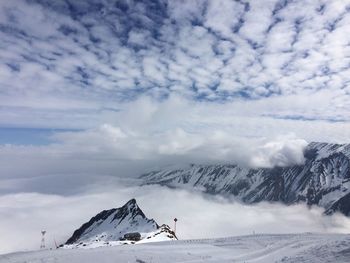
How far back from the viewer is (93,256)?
41.2m

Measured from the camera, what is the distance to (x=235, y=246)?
52.8 m

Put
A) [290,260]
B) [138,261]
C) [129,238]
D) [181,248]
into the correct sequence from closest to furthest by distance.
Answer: [290,260]
[138,261]
[181,248]
[129,238]

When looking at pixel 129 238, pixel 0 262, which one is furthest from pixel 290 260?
pixel 129 238

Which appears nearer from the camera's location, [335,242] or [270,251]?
[335,242]

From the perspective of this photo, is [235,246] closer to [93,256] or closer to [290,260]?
[290,260]

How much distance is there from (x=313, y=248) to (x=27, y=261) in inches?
1181

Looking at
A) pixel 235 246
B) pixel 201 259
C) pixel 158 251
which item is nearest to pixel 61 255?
pixel 158 251

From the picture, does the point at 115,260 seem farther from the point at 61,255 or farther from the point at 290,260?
the point at 290,260

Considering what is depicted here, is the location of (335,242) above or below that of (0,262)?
below

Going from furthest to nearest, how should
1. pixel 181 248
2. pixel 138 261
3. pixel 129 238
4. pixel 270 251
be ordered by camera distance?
pixel 129 238
pixel 181 248
pixel 270 251
pixel 138 261

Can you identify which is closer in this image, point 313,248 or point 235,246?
point 313,248

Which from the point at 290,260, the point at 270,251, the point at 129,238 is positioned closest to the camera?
the point at 290,260

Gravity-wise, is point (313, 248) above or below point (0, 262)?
below

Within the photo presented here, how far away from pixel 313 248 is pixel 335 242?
8.85ft
